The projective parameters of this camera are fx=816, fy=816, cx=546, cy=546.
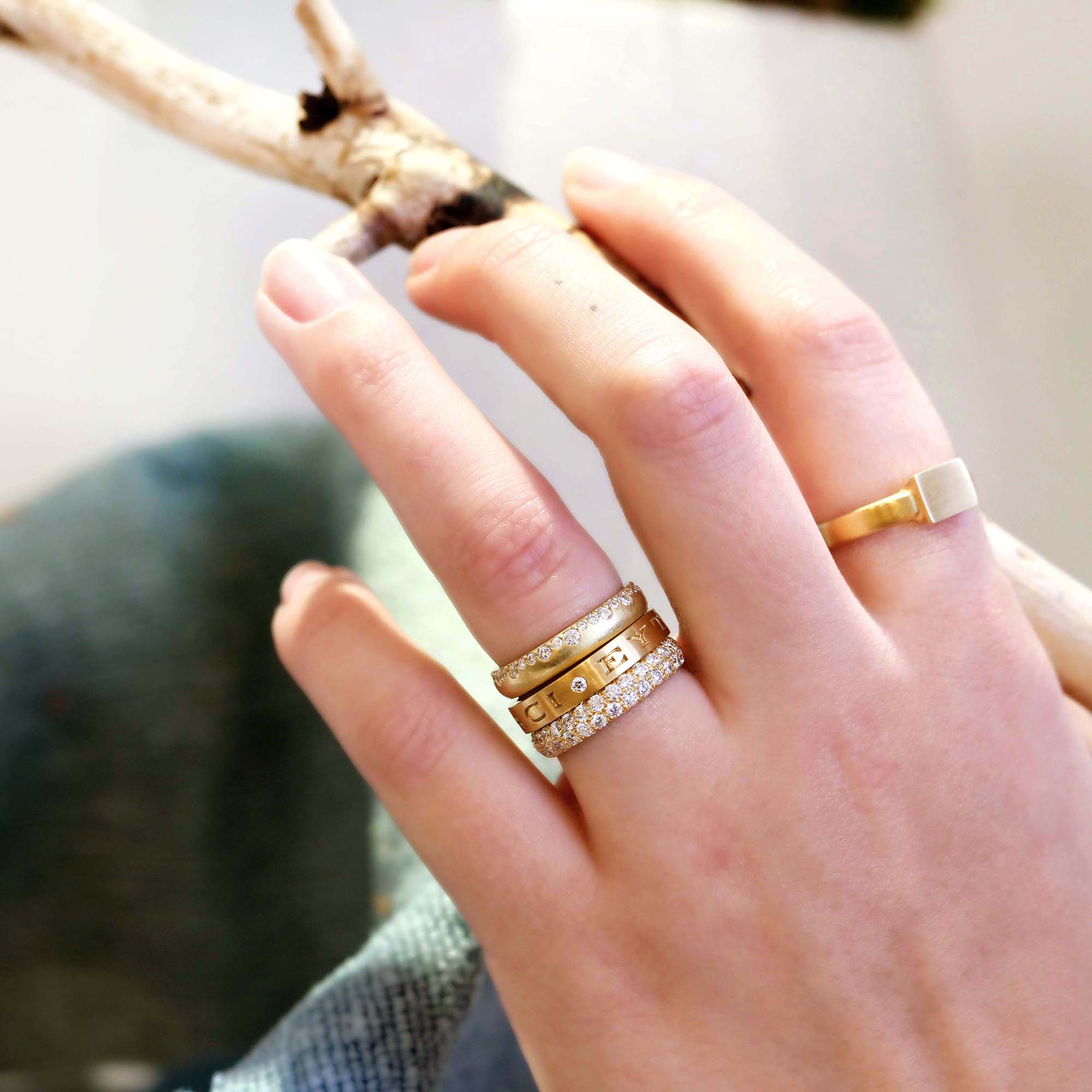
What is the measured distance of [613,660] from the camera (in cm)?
38

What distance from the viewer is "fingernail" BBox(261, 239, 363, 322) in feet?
1.38

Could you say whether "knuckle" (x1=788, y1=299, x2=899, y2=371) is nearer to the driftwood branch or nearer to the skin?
the skin

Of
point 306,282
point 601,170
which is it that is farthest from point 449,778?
point 601,170

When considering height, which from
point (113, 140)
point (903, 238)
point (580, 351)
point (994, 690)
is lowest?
point (994, 690)

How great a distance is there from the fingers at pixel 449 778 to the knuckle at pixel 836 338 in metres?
0.27

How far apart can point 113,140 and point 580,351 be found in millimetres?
636

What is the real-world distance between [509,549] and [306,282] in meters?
0.18

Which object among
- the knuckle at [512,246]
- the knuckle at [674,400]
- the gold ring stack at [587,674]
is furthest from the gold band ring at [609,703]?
the knuckle at [512,246]

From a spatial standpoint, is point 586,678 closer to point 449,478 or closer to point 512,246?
point 449,478

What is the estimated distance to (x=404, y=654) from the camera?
45cm

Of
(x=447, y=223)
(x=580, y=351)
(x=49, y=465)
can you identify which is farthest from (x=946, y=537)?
(x=49, y=465)

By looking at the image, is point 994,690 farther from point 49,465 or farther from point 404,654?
point 49,465

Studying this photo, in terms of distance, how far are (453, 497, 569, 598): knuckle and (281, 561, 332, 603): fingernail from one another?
139mm

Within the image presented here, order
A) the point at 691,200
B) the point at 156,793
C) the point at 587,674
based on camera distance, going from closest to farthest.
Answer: the point at 587,674
the point at 691,200
the point at 156,793
